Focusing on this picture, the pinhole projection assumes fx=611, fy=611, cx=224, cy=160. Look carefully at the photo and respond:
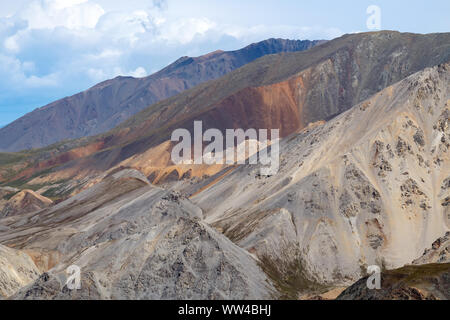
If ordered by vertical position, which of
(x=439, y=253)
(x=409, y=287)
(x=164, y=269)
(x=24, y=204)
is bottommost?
(x=24, y=204)

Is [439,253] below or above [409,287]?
below

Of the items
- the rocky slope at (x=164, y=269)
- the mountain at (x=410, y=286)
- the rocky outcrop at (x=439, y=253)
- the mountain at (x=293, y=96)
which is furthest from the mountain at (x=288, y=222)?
the mountain at (x=293, y=96)

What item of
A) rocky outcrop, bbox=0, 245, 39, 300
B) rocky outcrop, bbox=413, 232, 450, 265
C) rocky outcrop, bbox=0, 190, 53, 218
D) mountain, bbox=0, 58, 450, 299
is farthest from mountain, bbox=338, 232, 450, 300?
rocky outcrop, bbox=0, 190, 53, 218

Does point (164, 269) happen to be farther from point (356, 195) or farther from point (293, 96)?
point (293, 96)

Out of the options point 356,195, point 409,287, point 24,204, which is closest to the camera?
point 409,287

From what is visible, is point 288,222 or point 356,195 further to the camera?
point 356,195

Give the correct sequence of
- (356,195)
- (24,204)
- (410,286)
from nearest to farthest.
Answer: (410,286) → (356,195) → (24,204)

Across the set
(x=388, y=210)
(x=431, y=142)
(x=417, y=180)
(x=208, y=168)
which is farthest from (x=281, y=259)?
(x=208, y=168)

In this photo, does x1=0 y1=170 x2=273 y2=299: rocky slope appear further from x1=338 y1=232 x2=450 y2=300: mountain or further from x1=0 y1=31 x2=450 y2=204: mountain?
x1=0 y1=31 x2=450 y2=204: mountain

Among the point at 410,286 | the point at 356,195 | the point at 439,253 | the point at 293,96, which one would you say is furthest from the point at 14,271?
the point at 293,96

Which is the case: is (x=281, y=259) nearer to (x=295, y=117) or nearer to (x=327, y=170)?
(x=327, y=170)

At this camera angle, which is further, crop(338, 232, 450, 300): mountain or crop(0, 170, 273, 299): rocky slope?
crop(0, 170, 273, 299): rocky slope
